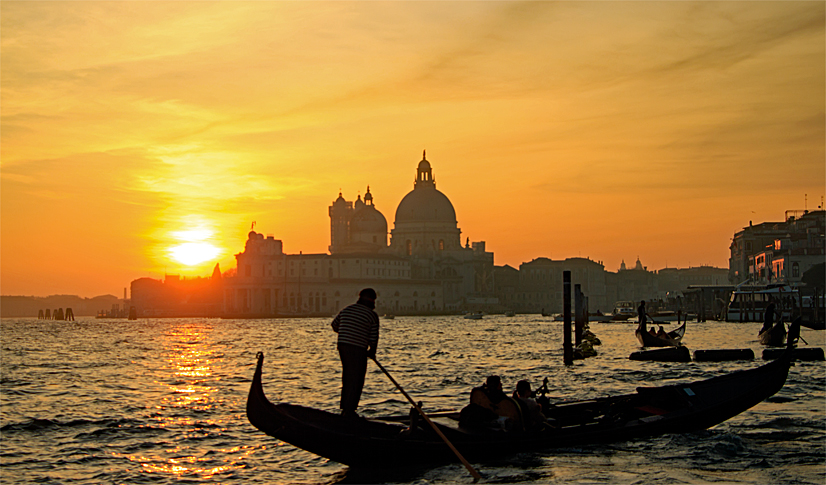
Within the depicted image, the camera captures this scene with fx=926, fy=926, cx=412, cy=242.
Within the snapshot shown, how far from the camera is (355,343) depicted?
11.5m

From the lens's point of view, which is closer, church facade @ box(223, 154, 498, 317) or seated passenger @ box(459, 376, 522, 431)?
seated passenger @ box(459, 376, 522, 431)

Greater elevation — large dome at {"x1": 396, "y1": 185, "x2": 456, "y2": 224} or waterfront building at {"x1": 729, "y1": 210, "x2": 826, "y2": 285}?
large dome at {"x1": 396, "y1": 185, "x2": 456, "y2": 224}

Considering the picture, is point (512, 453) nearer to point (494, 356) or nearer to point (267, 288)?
point (494, 356)

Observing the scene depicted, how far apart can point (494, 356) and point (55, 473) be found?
22398 mm

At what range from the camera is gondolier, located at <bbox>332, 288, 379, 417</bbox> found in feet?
37.6

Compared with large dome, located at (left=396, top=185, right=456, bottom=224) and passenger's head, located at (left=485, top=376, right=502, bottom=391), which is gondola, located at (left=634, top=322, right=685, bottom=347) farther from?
large dome, located at (left=396, top=185, right=456, bottom=224)

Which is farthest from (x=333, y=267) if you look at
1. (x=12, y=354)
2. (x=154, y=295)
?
(x=12, y=354)

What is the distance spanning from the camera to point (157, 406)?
18641 millimetres

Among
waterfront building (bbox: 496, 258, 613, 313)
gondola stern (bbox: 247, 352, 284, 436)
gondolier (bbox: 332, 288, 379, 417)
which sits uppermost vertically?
waterfront building (bbox: 496, 258, 613, 313)

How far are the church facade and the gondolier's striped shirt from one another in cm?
10896

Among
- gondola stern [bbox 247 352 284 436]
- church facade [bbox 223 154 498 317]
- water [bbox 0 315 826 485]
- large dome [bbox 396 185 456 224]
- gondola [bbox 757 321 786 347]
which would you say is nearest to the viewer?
gondola stern [bbox 247 352 284 436]

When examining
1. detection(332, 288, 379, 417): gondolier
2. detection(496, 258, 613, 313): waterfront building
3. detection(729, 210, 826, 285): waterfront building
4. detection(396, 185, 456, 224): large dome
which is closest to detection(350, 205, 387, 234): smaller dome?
detection(396, 185, 456, 224): large dome

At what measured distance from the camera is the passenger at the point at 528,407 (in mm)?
11858

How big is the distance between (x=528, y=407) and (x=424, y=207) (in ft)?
430
